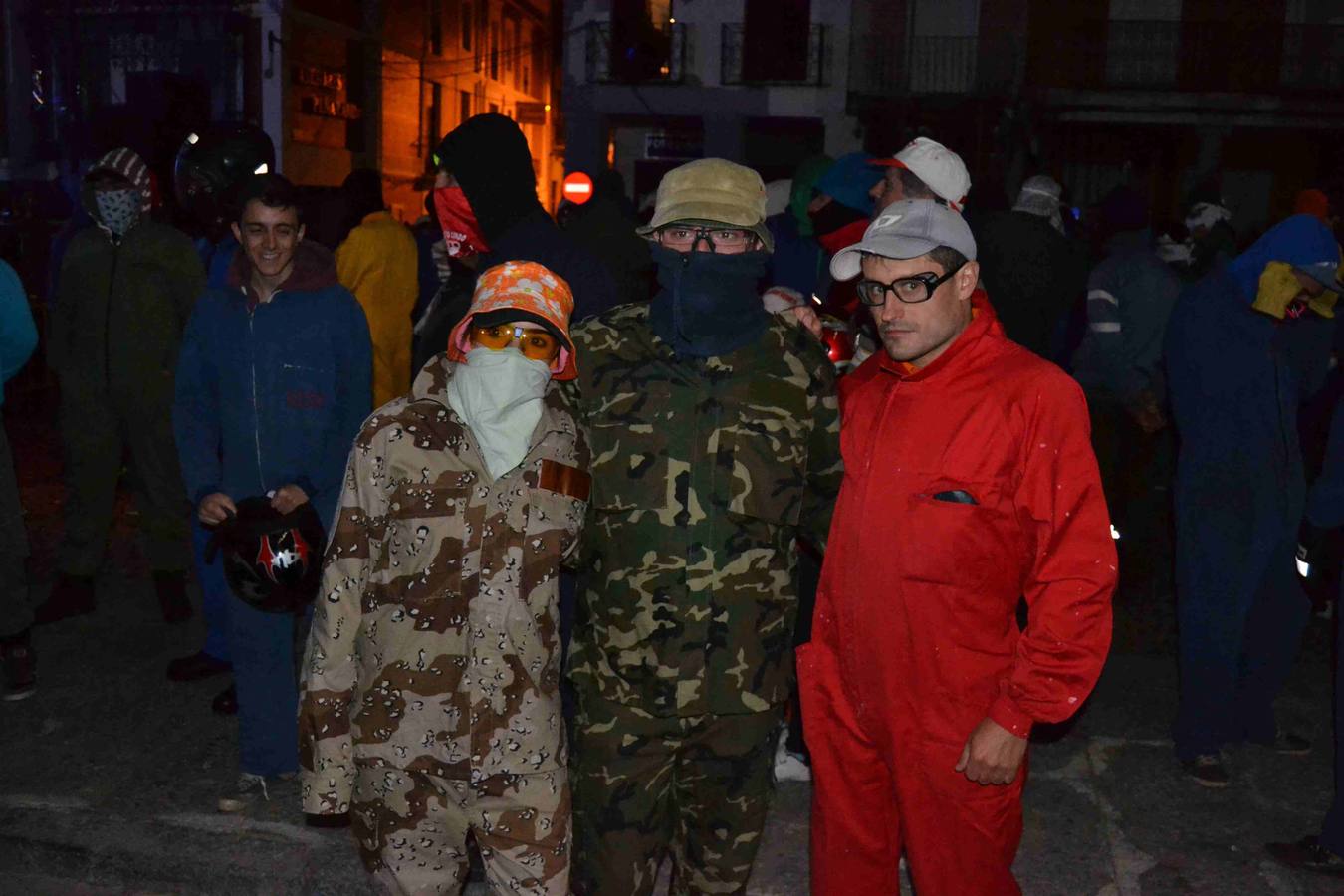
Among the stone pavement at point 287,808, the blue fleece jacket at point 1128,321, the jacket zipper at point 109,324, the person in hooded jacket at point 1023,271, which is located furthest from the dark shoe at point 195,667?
the blue fleece jacket at point 1128,321

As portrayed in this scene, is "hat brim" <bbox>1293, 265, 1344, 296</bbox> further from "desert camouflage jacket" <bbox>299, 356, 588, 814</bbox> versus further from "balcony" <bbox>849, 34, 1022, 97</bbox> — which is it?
"balcony" <bbox>849, 34, 1022, 97</bbox>

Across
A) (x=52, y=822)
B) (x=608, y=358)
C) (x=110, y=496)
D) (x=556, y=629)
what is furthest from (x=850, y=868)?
(x=110, y=496)

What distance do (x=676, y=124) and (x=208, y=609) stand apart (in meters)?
25.0

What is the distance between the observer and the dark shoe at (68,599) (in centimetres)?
649

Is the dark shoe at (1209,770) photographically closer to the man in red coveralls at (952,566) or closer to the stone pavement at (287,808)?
the stone pavement at (287,808)

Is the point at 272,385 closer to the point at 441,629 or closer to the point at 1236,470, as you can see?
the point at 441,629

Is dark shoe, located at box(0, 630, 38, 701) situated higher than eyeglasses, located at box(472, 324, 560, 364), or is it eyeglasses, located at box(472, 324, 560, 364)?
eyeglasses, located at box(472, 324, 560, 364)

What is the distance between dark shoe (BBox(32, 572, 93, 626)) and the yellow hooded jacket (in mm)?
1776

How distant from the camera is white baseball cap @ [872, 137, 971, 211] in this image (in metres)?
4.36

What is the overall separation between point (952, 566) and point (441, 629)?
1.21 m

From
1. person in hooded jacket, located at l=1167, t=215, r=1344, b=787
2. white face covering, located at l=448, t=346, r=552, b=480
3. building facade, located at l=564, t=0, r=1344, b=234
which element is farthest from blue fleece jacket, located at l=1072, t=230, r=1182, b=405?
building facade, located at l=564, t=0, r=1344, b=234

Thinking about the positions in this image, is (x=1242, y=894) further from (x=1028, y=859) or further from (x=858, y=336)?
(x=858, y=336)

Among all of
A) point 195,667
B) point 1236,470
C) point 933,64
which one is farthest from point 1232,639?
point 933,64

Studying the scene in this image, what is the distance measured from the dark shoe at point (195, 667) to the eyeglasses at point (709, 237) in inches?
142
